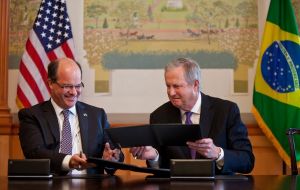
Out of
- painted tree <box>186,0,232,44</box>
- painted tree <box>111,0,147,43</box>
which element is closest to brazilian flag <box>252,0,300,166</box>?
painted tree <box>186,0,232,44</box>

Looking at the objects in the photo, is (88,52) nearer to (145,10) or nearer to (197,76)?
(145,10)

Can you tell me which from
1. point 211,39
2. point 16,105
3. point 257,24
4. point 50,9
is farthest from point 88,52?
point 257,24

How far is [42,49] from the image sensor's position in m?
5.47

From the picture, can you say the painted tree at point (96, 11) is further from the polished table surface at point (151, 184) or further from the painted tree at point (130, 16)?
the polished table surface at point (151, 184)

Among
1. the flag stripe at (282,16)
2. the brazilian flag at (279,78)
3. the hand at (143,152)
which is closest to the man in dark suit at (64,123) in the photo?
the hand at (143,152)

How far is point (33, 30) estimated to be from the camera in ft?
17.9

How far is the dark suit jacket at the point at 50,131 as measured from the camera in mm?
3523

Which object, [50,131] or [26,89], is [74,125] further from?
[26,89]

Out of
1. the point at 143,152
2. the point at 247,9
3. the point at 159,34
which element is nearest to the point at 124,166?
the point at 143,152

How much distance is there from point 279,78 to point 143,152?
2490 mm

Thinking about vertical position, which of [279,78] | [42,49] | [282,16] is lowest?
[279,78]

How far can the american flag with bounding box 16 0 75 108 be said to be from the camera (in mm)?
5422

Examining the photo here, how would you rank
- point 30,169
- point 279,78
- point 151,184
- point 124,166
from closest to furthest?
point 151,184, point 124,166, point 30,169, point 279,78

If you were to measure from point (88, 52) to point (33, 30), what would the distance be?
2.09ft
